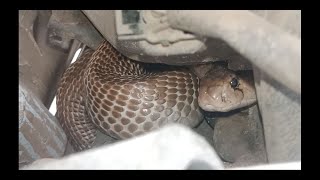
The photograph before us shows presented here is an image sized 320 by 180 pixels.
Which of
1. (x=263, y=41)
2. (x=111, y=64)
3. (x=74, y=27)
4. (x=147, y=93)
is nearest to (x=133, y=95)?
(x=147, y=93)

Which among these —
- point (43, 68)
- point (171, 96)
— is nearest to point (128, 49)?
point (171, 96)

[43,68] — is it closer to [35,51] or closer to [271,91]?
[35,51]

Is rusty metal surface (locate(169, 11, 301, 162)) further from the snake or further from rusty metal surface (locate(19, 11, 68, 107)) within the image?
rusty metal surface (locate(19, 11, 68, 107))

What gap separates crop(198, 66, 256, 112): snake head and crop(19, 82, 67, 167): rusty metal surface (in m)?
0.57

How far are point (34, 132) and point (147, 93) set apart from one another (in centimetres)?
42

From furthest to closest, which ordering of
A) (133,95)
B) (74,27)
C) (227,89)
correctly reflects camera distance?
(74,27) < (227,89) < (133,95)

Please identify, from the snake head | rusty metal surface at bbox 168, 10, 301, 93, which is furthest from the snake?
rusty metal surface at bbox 168, 10, 301, 93

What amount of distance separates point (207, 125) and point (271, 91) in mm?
722

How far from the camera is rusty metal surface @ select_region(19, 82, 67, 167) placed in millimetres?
1551

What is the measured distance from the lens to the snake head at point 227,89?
5.49 ft

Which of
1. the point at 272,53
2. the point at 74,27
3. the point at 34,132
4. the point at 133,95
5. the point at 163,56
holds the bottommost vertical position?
the point at 34,132

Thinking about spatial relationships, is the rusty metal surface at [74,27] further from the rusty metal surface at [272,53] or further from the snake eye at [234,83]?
the rusty metal surface at [272,53]

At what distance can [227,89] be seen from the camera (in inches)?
67.8

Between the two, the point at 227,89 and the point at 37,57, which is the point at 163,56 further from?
the point at 37,57
